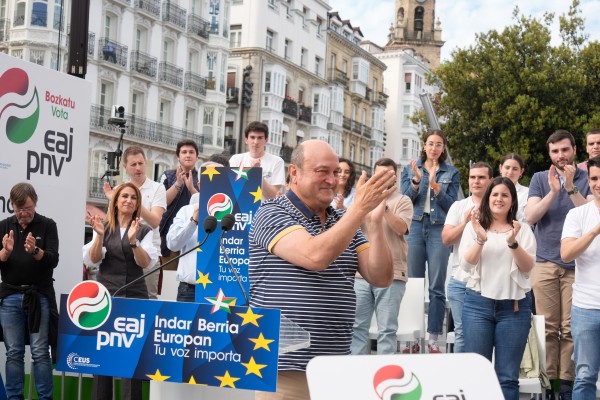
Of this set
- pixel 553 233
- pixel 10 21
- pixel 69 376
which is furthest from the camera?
pixel 10 21

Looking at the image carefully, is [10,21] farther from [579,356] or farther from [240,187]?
[579,356]

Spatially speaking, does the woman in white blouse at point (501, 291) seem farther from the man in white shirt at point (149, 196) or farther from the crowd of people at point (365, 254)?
the man in white shirt at point (149, 196)

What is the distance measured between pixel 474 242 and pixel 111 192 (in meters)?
3.30

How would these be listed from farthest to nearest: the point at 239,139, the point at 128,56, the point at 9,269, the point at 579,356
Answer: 1. the point at 239,139
2. the point at 128,56
3. the point at 9,269
4. the point at 579,356

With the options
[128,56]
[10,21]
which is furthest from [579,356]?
[128,56]

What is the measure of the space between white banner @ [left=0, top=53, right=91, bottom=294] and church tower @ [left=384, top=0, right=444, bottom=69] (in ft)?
275

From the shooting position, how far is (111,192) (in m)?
7.65

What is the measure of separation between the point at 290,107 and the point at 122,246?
4573 cm

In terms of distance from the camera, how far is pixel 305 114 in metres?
54.4

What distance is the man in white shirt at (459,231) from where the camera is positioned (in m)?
7.17

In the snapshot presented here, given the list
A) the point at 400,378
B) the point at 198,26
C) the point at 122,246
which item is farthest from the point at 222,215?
the point at 198,26

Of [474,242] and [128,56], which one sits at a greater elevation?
[128,56]

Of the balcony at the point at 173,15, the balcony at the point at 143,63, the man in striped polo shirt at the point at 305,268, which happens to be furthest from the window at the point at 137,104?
the man in striped polo shirt at the point at 305,268

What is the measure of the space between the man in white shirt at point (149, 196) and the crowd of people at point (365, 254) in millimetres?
17
